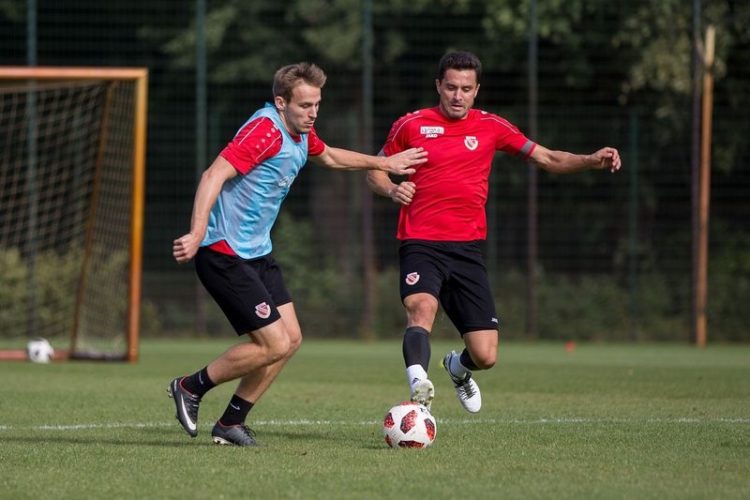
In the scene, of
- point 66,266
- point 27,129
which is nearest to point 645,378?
point 66,266

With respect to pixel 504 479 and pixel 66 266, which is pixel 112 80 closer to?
pixel 66 266

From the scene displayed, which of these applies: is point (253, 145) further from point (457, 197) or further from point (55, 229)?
point (55, 229)

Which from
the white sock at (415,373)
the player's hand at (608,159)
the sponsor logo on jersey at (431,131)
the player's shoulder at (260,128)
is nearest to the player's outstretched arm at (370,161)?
the sponsor logo on jersey at (431,131)

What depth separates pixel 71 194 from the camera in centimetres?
2011

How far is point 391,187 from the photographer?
8359mm

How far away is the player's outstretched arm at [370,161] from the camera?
8.02 metres

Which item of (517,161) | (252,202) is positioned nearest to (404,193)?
(252,202)

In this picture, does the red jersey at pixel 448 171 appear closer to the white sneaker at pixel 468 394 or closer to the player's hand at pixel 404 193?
the player's hand at pixel 404 193

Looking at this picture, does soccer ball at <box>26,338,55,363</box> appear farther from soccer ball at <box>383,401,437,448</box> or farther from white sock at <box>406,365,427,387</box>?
soccer ball at <box>383,401,437,448</box>

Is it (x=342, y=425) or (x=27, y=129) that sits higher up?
(x=27, y=129)

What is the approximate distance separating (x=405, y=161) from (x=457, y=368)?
4.81ft

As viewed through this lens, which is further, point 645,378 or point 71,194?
point 71,194

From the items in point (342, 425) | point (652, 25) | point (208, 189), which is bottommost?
point (342, 425)

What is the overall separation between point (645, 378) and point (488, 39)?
33.6 feet
